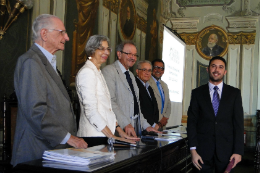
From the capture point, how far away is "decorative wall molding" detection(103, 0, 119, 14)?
6328 mm

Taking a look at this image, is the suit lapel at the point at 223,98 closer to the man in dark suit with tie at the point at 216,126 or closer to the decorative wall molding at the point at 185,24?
the man in dark suit with tie at the point at 216,126

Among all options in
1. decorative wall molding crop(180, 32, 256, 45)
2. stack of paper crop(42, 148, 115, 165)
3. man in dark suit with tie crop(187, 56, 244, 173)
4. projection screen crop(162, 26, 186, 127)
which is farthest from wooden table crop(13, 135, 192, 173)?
decorative wall molding crop(180, 32, 256, 45)

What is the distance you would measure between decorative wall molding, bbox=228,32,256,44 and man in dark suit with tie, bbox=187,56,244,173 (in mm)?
8570

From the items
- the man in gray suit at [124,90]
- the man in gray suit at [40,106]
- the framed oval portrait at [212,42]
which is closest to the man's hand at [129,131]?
the man in gray suit at [124,90]

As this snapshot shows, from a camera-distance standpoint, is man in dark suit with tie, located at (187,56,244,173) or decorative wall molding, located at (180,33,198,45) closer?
man in dark suit with tie, located at (187,56,244,173)

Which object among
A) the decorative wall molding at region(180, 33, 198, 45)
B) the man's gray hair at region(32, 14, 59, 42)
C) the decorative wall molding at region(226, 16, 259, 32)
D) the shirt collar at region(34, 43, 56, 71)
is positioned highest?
the decorative wall molding at region(226, 16, 259, 32)

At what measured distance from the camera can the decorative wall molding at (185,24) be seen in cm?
1184

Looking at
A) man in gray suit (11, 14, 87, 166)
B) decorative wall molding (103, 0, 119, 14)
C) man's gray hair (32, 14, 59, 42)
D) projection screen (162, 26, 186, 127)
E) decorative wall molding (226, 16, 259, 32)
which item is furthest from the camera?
decorative wall molding (226, 16, 259, 32)

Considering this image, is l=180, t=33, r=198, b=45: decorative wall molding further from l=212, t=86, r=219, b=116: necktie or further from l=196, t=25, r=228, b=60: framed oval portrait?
l=212, t=86, r=219, b=116: necktie

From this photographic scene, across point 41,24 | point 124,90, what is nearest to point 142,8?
point 124,90

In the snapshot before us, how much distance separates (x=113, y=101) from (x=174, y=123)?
5407mm

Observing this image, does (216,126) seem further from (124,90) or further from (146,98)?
(146,98)

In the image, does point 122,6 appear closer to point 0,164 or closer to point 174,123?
point 174,123

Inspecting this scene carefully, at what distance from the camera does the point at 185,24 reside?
39.2 feet
